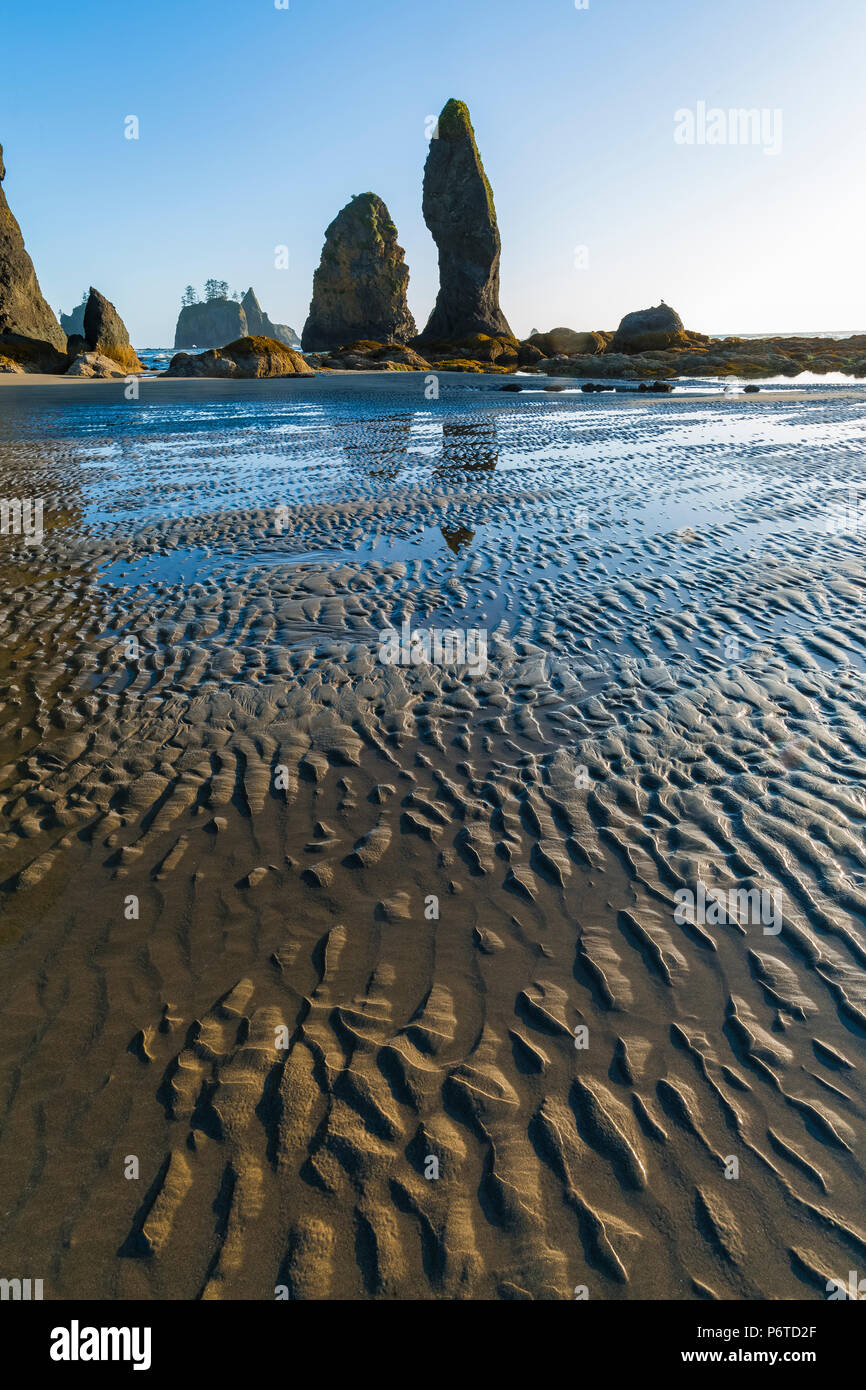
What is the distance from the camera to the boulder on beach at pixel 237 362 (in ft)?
185

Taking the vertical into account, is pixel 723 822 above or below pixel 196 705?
below

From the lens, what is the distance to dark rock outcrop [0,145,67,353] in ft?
212

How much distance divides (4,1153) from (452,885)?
9.27 ft

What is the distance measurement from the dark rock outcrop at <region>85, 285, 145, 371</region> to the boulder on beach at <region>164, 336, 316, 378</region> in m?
4.54

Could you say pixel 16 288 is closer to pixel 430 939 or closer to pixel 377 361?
pixel 377 361

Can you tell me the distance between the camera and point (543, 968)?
4266 mm

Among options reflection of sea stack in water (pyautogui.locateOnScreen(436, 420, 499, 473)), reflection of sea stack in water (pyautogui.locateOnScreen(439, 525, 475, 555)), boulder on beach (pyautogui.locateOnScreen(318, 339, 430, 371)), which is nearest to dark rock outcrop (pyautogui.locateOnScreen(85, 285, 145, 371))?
boulder on beach (pyautogui.locateOnScreen(318, 339, 430, 371))

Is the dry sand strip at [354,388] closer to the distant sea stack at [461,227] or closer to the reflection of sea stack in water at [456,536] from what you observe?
the reflection of sea stack in water at [456,536]

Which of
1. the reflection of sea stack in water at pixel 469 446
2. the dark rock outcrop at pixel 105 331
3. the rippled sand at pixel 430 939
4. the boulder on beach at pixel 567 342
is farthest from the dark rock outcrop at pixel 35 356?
the rippled sand at pixel 430 939

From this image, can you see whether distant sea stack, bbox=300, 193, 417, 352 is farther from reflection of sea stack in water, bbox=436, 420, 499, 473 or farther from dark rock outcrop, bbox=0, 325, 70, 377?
reflection of sea stack in water, bbox=436, 420, 499, 473

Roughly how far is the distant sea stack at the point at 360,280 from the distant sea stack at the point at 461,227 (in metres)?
8.00
